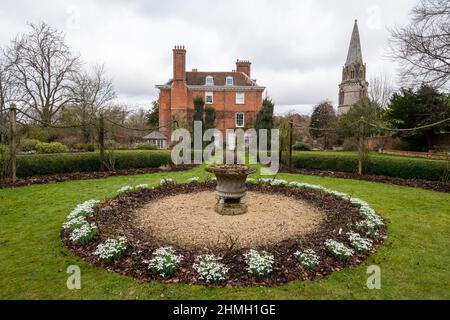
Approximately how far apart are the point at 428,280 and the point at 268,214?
3196 millimetres

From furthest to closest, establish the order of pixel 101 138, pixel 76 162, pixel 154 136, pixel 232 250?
pixel 154 136, pixel 101 138, pixel 76 162, pixel 232 250

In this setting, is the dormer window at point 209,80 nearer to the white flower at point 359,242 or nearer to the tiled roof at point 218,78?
the tiled roof at point 218,78

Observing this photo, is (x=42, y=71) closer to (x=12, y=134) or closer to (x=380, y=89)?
(x=12, y=134)

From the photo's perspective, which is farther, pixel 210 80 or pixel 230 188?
pixel 210 80

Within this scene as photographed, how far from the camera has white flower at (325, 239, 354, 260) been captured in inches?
157

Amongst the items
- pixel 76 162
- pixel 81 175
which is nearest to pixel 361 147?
pixel 81 175

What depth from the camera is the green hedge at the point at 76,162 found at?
9972 mm

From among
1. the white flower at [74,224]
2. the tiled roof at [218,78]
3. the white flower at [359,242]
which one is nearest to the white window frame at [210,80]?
the tiled roof at [218,78]

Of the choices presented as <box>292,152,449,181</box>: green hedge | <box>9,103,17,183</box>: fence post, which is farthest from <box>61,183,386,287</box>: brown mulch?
<box>292,152,449,181</box>: green hedge

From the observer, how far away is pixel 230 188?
6289 millimetres

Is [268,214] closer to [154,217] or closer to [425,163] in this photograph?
[154,217]

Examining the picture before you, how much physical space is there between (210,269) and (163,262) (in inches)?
25.9

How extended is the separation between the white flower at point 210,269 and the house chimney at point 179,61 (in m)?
25.7

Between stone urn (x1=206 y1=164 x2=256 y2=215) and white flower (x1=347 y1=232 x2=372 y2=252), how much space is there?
2.47 meters
